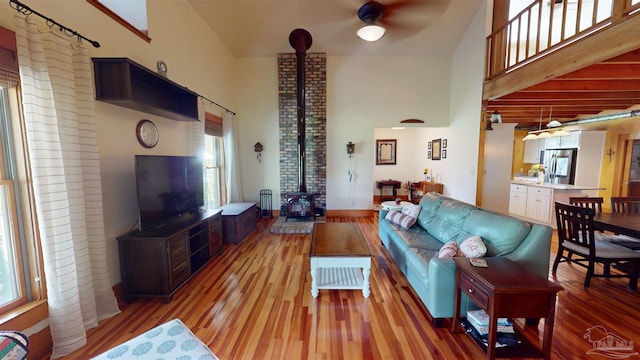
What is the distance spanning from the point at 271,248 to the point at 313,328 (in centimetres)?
198

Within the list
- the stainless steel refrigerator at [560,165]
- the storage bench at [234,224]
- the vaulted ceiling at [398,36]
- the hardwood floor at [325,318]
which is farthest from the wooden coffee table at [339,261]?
the stainless steel refrigerator at [560,165]

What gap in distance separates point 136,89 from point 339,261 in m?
2.72

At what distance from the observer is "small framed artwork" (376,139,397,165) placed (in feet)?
25.6

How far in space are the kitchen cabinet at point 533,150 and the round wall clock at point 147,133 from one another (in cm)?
873

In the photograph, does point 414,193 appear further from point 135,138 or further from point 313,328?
point 135,138

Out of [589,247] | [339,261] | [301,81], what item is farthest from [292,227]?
[589,247]

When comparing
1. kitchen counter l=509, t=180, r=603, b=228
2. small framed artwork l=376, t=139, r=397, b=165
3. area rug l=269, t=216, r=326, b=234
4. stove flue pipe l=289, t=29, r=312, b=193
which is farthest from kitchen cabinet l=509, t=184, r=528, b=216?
stove flue pipe l=289, t=29, r=312, b=193

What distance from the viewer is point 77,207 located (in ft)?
6.08

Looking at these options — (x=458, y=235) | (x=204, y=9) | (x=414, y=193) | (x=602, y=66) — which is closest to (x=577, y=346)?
(x=458, y=235)

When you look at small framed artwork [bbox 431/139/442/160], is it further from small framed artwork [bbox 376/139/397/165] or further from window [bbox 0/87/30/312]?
window [bbox 0/87/30/312]

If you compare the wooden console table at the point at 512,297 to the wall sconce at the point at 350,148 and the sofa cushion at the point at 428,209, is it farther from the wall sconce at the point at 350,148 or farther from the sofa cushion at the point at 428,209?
the wall sconce at the point at 350,148

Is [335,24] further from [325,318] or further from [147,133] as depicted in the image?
[325,318]

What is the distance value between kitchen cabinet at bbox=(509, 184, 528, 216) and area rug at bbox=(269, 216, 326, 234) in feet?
15.4

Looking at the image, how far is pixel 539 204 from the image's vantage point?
4.83m
